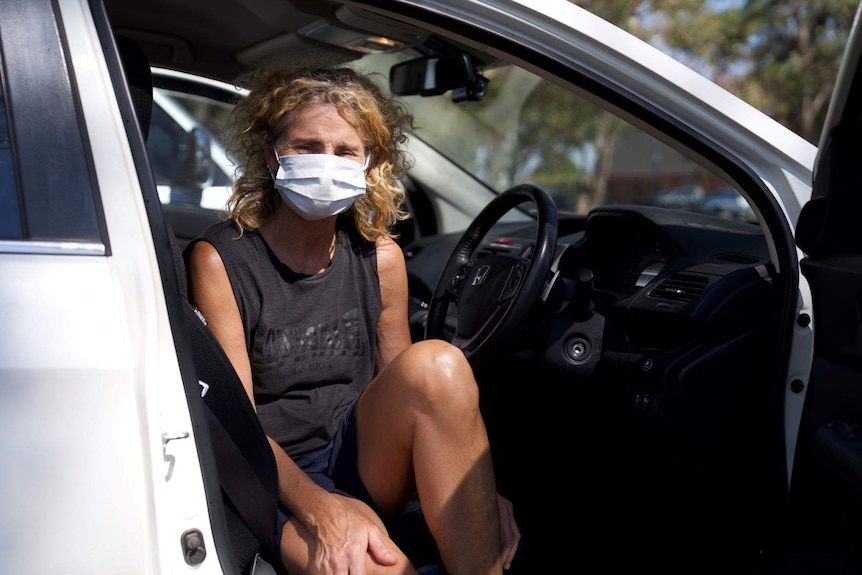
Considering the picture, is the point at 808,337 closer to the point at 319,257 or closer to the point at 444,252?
the point at 319,257

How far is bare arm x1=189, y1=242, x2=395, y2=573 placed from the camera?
1767mm

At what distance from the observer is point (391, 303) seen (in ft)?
7.53

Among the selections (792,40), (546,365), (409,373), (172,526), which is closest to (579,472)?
(546,365)

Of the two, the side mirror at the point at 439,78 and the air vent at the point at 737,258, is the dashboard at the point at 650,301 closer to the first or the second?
the air vent at the point at 737,258

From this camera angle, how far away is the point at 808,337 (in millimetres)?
1870

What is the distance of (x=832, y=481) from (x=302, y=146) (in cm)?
131

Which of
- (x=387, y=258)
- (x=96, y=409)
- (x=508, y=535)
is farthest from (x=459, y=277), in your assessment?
(x=96, y=409)

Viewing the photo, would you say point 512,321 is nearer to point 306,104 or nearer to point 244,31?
point 306,104

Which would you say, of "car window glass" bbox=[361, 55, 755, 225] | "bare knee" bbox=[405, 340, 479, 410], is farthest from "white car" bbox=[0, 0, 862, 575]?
"car window glass" bbox=[361, 55, 755, 225]

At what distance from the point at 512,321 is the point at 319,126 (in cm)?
67

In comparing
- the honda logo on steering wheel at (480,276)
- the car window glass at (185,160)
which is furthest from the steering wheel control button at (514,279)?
the car window glass at (185,160)

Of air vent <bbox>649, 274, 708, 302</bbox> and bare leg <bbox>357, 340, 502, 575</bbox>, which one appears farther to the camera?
air vent <bbox>649, 274, 708, 302</bbox>

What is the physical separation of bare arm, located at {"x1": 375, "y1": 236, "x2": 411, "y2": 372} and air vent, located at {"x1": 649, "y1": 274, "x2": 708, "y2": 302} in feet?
2.08

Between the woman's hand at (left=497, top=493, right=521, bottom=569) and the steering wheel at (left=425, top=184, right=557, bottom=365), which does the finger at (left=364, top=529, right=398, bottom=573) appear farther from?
the steering wheel at (left=425, top=184, right=557, bottom=365)
